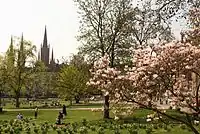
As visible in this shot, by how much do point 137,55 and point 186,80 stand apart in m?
1.19

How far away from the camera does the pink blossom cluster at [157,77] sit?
8.89 metres

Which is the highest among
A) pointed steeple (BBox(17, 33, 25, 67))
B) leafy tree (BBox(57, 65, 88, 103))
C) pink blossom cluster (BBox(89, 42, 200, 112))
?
pointed steeple (BBox(17, 33, 25, 67))

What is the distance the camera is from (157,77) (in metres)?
9.05

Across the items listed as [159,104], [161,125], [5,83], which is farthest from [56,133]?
[5,83]

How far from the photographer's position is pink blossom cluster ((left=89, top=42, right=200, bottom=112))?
8891 mm

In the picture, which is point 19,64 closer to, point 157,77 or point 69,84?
point 69,84

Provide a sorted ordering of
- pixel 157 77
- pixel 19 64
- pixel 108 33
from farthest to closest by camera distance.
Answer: pixel 19 64
pixel 108 33
pixel 157 77

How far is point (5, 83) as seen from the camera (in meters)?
60.5

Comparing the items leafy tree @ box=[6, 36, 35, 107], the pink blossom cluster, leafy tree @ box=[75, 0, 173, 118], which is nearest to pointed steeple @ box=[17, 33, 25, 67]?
leafy tree @ box=[6, 36, 35, 107]

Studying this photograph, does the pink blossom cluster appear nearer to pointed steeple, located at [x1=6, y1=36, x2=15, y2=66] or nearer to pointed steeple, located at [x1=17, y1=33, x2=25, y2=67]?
pointed steeple, located at [x1=6, y1=36, x2=15, y2=66]

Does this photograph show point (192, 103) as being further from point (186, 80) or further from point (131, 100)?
point (131, 100)

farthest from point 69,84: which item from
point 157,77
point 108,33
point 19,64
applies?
point 157,77

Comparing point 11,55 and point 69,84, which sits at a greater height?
point 11,55

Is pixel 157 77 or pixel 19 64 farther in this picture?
pixel 19 64
